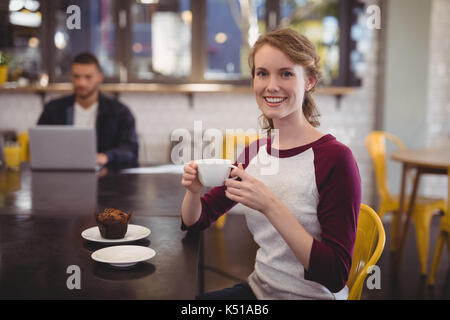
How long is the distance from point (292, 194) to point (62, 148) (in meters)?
1.39

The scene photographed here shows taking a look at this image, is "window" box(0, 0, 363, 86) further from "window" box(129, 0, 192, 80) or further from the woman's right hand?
the woman's right hand

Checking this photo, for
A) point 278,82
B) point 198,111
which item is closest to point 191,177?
point 278,82

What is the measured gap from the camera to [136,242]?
1.16m

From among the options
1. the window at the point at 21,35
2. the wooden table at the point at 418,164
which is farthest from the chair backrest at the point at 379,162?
the window at the point at 21,35

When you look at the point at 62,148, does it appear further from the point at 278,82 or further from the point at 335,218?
the point at 335,218

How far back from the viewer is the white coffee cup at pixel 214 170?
3.51 feet

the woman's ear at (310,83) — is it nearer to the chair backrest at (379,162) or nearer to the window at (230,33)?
the chair backrest at (379,162)

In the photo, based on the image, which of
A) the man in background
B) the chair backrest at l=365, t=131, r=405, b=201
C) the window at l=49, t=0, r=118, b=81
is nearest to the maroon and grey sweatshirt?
the man in background

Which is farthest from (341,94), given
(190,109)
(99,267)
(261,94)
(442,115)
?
(99,267)

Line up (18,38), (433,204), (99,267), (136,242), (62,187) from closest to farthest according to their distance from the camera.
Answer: (99,267), (136,242), (62,187), (433,204), (18,38)

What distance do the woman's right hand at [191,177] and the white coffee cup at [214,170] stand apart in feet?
0.14
